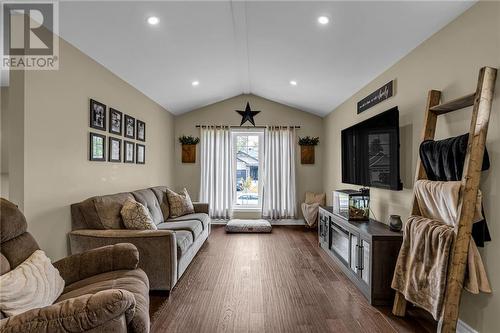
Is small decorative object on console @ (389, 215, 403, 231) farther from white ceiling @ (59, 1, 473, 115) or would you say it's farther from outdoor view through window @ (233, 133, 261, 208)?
outdoor view through window @ (233, 133, 261, 208)

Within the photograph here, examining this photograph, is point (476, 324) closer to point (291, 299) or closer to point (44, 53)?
point (291, 299)

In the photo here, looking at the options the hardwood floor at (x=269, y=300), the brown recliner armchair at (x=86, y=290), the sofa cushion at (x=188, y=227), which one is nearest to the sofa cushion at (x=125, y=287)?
the brown recliner armchair at (x=86, y=290)

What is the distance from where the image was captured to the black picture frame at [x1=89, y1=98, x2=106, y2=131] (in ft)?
10.6

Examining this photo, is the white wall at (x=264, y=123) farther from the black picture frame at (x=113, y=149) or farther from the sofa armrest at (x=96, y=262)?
the sofa armrest at (x=96, y=262)

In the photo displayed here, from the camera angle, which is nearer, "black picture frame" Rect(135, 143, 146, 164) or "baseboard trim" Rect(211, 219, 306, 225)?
"black picture frame" Rect(135, 143, 146, 164)

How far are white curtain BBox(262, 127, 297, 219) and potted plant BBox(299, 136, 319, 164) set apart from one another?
20 centimetres

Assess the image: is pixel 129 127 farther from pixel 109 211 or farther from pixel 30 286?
pixel 30 286

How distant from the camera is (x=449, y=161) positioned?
2102 millimetres

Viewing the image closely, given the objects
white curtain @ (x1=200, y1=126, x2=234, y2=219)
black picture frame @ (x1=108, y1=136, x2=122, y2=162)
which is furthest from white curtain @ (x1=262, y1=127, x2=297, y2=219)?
black picture frame @ (x1=108, y1=136, x2=122, y2=162)

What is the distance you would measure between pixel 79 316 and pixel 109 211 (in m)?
1.82

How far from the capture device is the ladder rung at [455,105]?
201 cm

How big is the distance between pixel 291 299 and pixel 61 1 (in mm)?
3333

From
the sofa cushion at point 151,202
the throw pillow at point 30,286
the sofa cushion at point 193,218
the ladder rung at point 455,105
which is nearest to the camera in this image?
the throw pillow at point 30,286

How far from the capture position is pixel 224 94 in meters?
5.99
